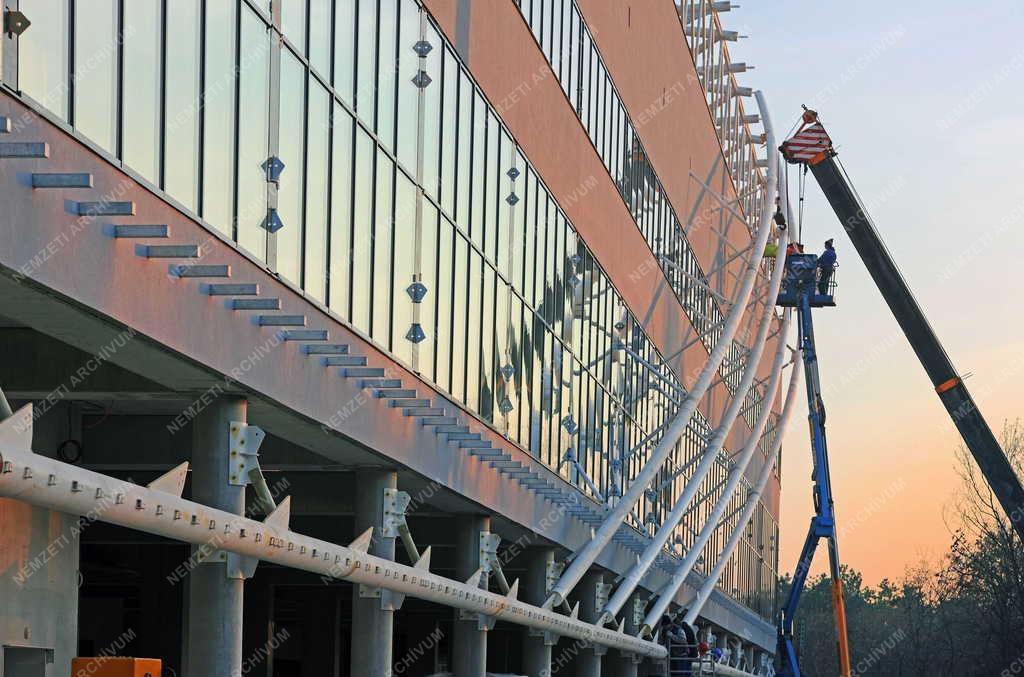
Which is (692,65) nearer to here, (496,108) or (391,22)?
(496,108)

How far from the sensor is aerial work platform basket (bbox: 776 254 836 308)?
67.2m

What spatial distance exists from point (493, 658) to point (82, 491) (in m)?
58.4

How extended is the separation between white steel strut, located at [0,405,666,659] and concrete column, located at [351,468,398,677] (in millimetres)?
550

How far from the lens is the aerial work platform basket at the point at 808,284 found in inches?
2648

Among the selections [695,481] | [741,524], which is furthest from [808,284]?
[695,481]

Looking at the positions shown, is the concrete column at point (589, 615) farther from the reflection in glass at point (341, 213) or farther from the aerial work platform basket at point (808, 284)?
the aerial work platform basket at point (808, 284)

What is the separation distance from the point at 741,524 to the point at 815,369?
1232cm

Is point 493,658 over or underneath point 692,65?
underneath

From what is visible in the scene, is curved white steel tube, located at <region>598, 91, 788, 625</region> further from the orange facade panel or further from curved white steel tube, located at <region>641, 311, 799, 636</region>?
the orange facade panel

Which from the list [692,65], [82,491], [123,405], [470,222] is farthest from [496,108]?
[692,65]

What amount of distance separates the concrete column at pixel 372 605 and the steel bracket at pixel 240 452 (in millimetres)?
5848

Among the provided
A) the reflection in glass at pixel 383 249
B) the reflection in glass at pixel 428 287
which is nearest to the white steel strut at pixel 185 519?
the reflection in glass at pixel 383 249

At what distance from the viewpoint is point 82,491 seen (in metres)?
12.5

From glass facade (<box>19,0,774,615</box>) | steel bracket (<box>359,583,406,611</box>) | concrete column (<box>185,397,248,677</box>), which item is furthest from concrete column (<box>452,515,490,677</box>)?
concrete column (<box>185,397,248,677</box>)
